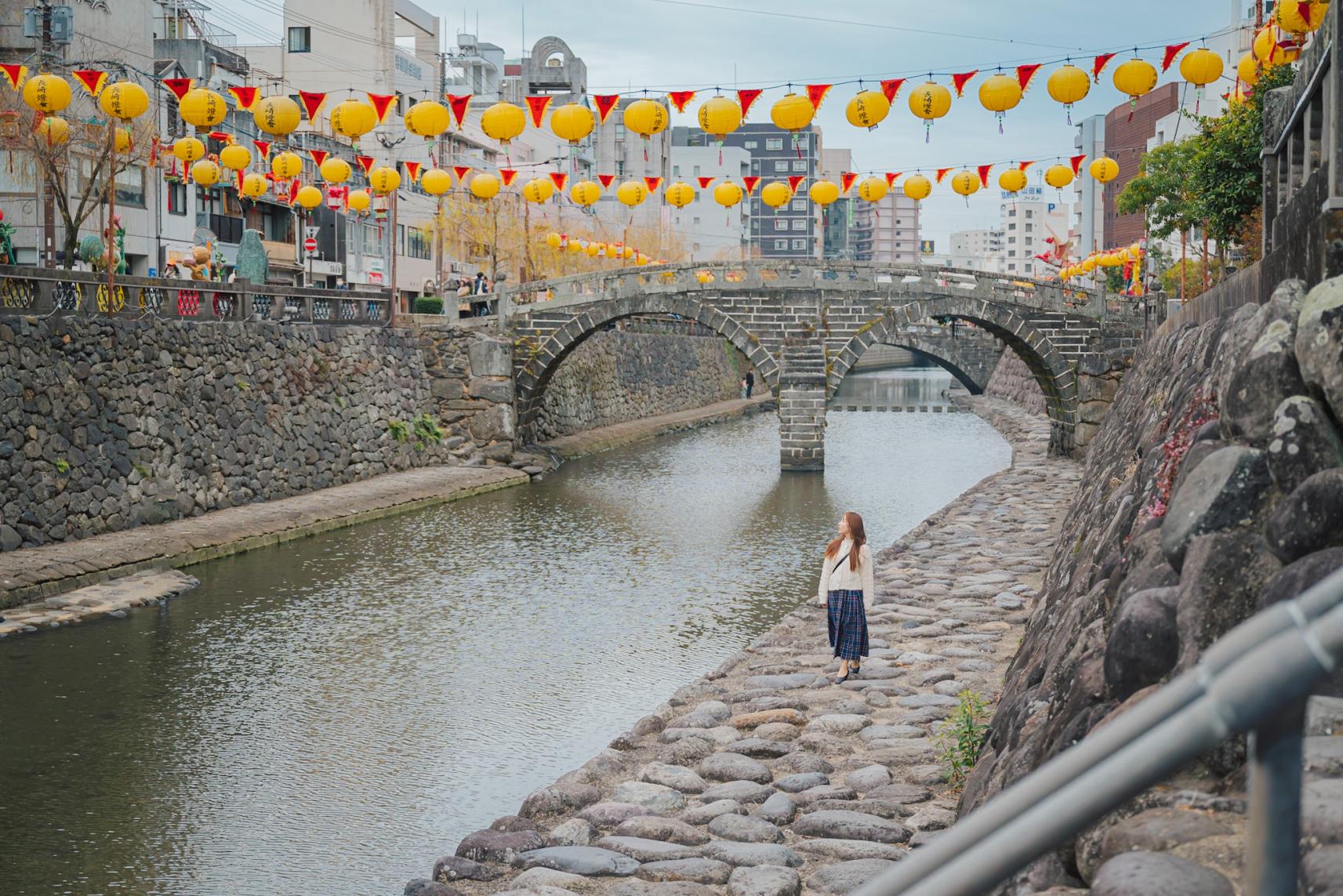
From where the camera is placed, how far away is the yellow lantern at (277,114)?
733 inches

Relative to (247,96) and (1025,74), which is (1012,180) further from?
(247,96)

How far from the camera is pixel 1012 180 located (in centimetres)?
2472

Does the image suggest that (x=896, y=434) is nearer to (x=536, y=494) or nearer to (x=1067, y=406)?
(x=1067, y=406)

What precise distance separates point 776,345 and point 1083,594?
79.1 ft

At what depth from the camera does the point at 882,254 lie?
168750mm

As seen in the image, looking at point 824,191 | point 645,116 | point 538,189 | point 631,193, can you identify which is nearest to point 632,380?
point 538,189

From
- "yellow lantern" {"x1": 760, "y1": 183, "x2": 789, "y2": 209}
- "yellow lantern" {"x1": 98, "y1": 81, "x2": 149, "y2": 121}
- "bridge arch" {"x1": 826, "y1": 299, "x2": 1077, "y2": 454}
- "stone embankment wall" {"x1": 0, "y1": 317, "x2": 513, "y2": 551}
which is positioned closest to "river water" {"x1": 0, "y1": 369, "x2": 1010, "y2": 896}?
"stone embankment wall" {"x1": 0, "y1": 317, "x2": 513, "y2": 551}

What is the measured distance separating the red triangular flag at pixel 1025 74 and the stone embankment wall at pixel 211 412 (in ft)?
40.8

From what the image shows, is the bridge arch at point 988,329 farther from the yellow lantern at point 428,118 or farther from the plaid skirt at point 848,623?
the plaid skirt at point 848,623

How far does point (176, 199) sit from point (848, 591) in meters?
31.2

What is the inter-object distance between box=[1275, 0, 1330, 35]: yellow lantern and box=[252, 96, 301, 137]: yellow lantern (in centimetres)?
1249

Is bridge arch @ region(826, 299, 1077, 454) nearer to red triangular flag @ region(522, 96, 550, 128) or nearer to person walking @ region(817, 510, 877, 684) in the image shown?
red triangular flag @ region(522, 96, 550, 128)

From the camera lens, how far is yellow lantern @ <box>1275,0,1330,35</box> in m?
13.9

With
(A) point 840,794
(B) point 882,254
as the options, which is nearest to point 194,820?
(A) point 840,794
